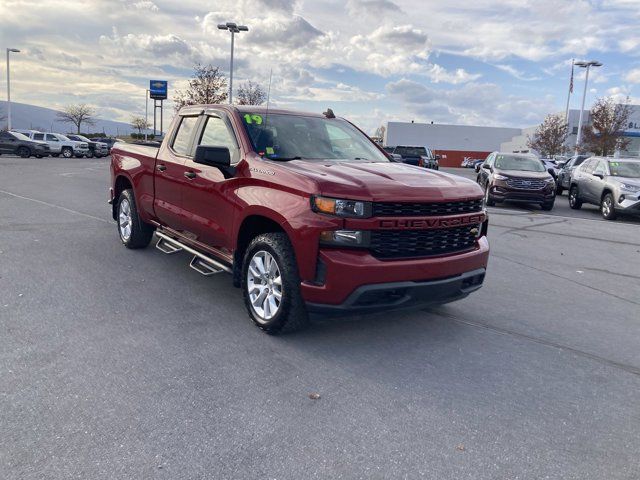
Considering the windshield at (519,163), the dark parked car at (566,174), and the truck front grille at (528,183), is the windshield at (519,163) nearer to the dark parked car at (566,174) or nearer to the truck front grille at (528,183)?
the truck front grille at (528,183)

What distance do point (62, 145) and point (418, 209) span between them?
39215mm

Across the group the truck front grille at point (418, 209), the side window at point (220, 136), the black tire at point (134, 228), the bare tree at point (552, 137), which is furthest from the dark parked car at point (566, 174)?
the bare tree at point (552, 137)

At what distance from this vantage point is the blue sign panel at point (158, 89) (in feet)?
203

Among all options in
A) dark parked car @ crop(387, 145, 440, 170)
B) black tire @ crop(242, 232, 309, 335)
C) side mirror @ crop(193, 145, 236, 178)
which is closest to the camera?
black tire @ crop(242, 232, 309, 335)

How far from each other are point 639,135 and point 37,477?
70.4 meters


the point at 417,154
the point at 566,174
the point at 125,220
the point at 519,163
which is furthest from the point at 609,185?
the point at 417,154

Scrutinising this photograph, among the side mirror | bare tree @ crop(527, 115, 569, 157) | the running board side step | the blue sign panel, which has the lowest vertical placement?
the running board side step

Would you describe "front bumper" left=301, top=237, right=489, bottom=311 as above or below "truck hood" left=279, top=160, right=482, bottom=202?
below

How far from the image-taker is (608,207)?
46.3 ft

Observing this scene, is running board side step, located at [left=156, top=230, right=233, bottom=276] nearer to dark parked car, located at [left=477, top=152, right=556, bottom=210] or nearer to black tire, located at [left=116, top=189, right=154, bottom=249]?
black tire, located at [left=116, top=189, right=154, bottom=249]

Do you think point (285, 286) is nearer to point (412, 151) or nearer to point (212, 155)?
point (212, 155)

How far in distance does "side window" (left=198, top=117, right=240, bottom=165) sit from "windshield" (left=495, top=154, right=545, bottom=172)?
12.2 m

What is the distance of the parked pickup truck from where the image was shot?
153 inches

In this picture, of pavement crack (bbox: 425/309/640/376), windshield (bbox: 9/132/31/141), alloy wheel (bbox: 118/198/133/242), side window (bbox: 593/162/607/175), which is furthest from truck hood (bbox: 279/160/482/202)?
windshield (bbox: 9/132/31/141)
